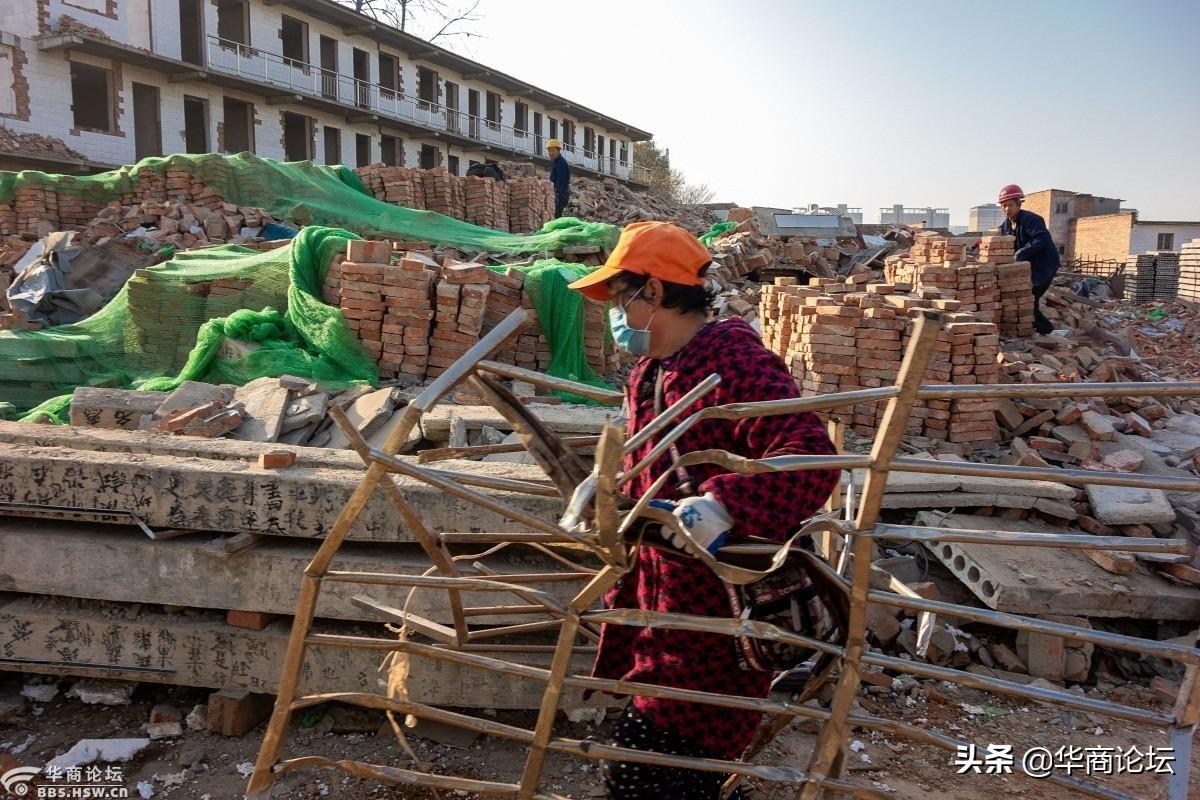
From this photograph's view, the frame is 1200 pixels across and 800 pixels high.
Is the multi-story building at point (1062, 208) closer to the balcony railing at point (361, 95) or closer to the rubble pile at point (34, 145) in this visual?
the balcony railing at point (361, 95)

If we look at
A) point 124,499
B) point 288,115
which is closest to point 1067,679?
point 124,499

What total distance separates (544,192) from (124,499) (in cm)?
1627

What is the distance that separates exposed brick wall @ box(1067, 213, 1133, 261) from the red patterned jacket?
34109mm

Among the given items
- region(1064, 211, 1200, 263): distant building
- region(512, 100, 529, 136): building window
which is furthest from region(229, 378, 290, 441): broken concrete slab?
region(1064, 211, 1200, 263): distant building

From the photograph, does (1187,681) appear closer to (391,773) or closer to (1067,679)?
(391,773)

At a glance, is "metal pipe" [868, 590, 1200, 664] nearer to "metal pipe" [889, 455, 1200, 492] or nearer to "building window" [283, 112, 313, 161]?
"metal pipe" [889, 455, 1200, 492]

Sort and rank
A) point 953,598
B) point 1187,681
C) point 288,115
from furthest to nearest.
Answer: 1. point 288,115
2. point 953,598
3. point 1187,681

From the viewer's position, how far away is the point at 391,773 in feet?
6.60

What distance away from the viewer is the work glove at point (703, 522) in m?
1.61

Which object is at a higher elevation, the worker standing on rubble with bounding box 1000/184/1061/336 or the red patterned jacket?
the worker standing on rubble with bounding box 1000/184/1061/336

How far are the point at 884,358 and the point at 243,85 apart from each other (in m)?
20.9

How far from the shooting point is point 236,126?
23672mm

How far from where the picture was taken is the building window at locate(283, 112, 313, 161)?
24344mm

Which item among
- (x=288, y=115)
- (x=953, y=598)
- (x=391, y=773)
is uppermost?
(x=288, y=115)
